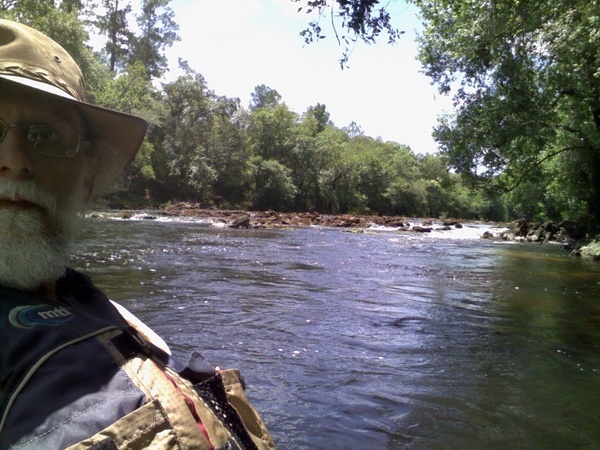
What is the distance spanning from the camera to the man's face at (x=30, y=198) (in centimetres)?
134

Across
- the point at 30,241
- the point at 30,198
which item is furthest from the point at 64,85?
the point at 30,241

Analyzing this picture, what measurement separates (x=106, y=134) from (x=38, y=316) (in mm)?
864

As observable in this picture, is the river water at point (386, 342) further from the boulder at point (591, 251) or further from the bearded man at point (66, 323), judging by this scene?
the boulder at point (591, 251)

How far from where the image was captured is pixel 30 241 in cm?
139

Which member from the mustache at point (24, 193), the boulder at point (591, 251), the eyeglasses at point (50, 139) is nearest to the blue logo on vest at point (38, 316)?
the mustache at point (24, 193)

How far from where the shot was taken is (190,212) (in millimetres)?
30109

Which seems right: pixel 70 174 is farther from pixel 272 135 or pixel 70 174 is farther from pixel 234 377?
pixel 272 135

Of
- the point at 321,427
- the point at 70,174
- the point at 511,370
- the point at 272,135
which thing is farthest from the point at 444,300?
the point at 272,135

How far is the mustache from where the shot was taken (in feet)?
4.43

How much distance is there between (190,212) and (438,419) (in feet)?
91.3

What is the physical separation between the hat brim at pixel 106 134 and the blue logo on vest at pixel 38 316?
2.07 feet

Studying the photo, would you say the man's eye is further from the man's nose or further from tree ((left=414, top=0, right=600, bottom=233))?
tree ((left=414, top=0, right=600, bottom=233))

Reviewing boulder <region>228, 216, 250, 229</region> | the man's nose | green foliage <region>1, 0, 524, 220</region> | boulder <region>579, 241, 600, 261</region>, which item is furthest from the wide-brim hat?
boulder <region>228, 216, 250, 229</region>

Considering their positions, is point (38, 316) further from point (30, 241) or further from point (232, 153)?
point (232, 153)
